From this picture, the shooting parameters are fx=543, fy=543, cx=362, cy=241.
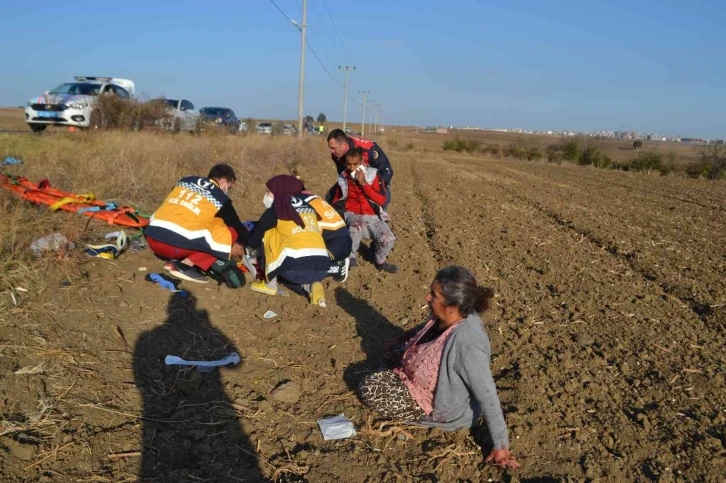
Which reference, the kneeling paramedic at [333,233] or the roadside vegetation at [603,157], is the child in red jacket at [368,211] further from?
the roadside vegetation at [603,157]

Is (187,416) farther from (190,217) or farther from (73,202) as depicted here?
(73,202)

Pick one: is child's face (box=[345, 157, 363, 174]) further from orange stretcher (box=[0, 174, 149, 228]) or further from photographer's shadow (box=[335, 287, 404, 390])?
orange stretcher (box=[0, 174, 149, 228])

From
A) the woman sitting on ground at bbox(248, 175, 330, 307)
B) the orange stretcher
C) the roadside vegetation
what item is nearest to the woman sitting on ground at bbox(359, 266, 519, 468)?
the woman sitting on ground at bbox(248, 175, 330, 307)

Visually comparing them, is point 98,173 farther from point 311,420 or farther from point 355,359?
point 311,420

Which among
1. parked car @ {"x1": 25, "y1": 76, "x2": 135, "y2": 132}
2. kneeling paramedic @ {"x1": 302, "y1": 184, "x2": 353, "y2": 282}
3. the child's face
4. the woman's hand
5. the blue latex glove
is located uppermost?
parked car @ {"x1": 25, "y1": 76, "x2": 135, "y2": 132}

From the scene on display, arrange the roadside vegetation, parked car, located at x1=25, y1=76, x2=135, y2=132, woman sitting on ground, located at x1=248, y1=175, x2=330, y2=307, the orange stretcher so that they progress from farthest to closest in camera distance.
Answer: the roadside vegetation, parked car, located at x1=25, y1=76, x2=135, y2=132, the orange stretcher, woman sitting on ground, located at x1=248, y1=175, x2=330, y2=307

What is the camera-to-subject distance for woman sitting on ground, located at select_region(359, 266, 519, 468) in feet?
9.54

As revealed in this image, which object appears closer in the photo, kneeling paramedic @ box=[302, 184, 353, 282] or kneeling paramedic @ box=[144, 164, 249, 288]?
kneeling paramedic @ box=[144, 164, 249, 288]

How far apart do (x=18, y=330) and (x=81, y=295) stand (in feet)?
2.58

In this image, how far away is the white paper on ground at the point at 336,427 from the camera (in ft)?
10.6

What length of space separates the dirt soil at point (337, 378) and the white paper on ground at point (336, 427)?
0.05 m

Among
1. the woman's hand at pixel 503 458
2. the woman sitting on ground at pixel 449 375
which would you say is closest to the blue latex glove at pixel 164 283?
the woman sitting on ground at pixel 449 375

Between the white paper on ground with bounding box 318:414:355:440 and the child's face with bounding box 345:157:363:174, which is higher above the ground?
the child's face with bounding box 345:157:363:174

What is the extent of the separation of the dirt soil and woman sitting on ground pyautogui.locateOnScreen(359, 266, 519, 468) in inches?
5.1
